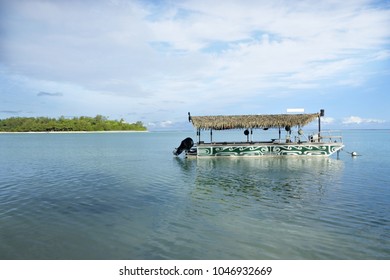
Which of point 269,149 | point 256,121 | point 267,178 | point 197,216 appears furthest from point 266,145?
point 197,216

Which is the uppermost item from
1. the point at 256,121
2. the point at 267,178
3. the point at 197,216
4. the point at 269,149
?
the point at 256,121

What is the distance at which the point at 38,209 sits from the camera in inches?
408

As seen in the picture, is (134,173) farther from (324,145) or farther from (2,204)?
(324,145)

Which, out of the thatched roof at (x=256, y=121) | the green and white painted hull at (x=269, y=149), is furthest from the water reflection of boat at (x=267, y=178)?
the thatched roof at (x=256, y=121)

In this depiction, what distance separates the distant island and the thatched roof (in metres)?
120

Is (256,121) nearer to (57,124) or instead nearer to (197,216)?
(197,216)

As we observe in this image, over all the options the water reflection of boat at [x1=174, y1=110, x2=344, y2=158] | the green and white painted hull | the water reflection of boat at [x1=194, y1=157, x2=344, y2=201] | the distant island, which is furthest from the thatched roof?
the distant island

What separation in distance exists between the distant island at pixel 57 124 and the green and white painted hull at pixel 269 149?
396 feet

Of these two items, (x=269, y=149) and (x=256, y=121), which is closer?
(x=269, y=149)

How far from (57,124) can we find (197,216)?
135 meters

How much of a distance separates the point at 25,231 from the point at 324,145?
75.0 ft

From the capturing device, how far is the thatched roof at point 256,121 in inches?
978

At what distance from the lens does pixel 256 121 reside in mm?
24938
